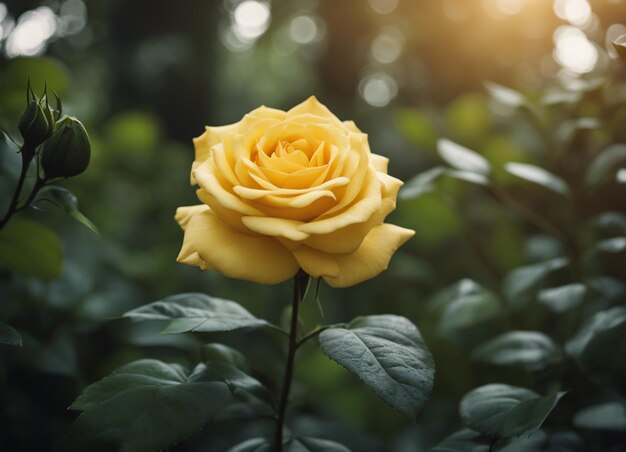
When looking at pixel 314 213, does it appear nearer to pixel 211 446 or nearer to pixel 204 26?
pixel 211 446

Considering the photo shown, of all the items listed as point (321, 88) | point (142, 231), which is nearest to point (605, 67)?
point (142, 231)

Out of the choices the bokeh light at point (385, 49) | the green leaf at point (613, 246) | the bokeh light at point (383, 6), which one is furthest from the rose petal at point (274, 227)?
the bokeh light at point (385, 49)

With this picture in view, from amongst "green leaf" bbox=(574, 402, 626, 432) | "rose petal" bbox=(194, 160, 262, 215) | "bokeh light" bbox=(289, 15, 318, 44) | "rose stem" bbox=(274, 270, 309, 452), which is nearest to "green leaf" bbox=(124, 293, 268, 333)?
"rose stem" bbox=(274, 270, 309, 452)

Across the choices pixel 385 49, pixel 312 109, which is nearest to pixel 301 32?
pixel 385 49

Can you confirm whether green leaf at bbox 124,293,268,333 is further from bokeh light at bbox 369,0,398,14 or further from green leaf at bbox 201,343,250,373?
bokeh light at bbox 369,0,398,14

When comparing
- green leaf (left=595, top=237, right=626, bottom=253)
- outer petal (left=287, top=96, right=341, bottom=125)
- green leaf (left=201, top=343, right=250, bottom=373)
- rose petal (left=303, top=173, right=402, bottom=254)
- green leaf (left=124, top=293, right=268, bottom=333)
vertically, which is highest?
outer petal (left=287, top=96, right=341, bottom=125)

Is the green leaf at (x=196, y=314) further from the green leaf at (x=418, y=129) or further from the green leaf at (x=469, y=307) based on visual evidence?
the green leaf at (x=418, y=129)

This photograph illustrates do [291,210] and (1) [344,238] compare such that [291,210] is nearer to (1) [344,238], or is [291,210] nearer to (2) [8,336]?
(1) [344,238]
